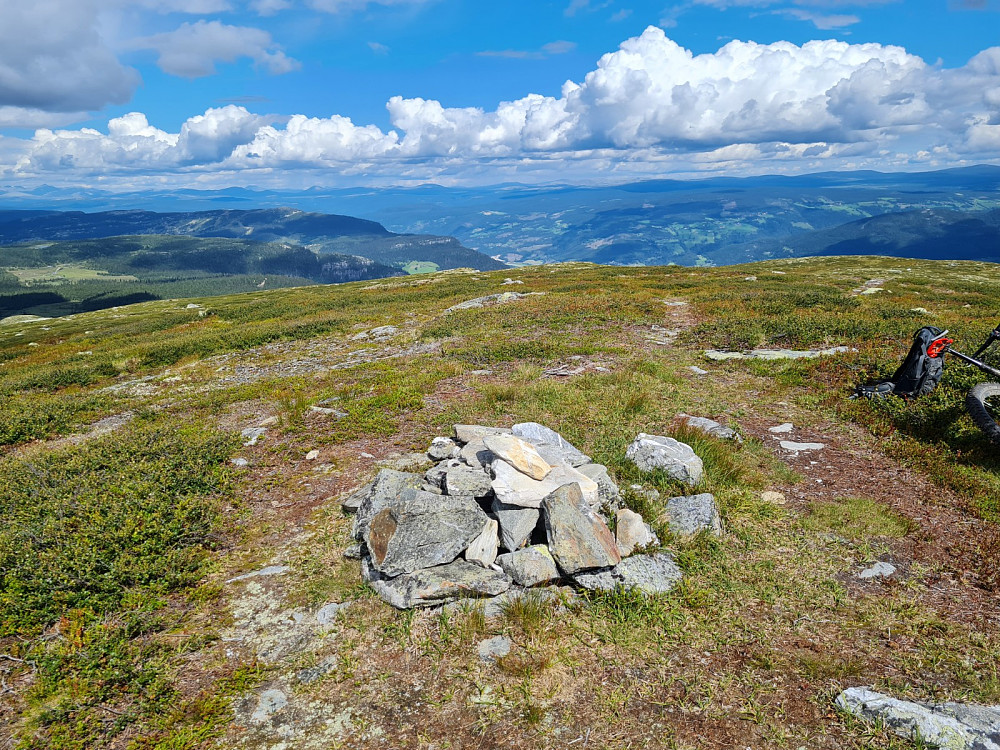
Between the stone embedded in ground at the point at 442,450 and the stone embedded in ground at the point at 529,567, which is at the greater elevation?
the stone embedded in ground at the point at 442,450

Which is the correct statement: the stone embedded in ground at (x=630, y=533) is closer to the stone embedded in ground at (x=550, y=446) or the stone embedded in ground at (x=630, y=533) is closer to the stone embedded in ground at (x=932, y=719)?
the stone embedded in ground at (x=550, y=446)

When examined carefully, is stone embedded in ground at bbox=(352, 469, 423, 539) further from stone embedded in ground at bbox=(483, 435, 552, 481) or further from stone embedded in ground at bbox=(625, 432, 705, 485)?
stone embedded in ground at bbox=(625, 432, 705, 485)

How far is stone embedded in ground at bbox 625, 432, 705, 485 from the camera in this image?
9.51m

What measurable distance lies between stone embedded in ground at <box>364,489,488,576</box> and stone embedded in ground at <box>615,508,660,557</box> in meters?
2.31

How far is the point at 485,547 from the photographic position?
7.21 meters

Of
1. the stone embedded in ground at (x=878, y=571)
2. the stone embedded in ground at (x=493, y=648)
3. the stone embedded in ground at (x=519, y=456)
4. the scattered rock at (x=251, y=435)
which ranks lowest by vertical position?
the stone embedded in ground at (x=878, y=571)

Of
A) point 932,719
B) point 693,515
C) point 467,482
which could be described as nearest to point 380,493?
point 467,482

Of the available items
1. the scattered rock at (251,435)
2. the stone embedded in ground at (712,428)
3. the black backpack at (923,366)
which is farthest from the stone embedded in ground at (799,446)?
the scattered rock at (251,435)

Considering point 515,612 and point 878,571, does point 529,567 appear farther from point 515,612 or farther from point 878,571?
point 878,571

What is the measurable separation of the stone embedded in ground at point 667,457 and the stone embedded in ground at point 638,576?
8.13ft

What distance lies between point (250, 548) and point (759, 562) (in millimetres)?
8824

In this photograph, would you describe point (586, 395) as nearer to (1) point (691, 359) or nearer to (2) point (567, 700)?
(1) point (691, 359)

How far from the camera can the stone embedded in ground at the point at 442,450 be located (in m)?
10.4

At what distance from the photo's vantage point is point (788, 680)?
5531 millimetres
